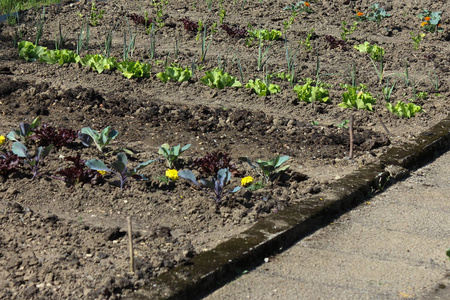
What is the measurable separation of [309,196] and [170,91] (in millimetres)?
2465

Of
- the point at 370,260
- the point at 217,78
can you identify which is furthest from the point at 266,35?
the point at 370,260

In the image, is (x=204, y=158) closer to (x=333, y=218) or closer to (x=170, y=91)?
(x=333, y=218)

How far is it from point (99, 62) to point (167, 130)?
1.73 meters

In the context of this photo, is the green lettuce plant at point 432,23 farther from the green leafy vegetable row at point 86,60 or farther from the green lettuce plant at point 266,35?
the green leafy vegetable row at point 86,60

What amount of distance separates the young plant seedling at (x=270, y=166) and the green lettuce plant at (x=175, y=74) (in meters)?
2.18

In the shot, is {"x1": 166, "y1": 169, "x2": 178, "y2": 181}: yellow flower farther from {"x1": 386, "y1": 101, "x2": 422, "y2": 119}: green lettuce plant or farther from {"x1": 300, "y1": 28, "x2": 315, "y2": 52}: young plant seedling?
{"x1": 300, "y1": 28, "x2": 315, "y2": 52}: young plant seedling

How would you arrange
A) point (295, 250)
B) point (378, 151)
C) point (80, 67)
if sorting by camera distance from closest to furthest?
point (295, 250) < point (378, 151) < point (80, 67)

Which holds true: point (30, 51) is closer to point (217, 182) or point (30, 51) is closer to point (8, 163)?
point (8, 163)

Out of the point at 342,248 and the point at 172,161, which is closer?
the point at 342,248

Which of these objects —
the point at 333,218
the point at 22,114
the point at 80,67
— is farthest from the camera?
the point at 80,67

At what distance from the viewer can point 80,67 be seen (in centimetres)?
676

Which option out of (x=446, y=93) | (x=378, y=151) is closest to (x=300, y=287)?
(x=378, y=151)

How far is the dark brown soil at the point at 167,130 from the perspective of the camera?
3.31 meters

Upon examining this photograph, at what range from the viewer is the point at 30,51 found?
22.8 ft
